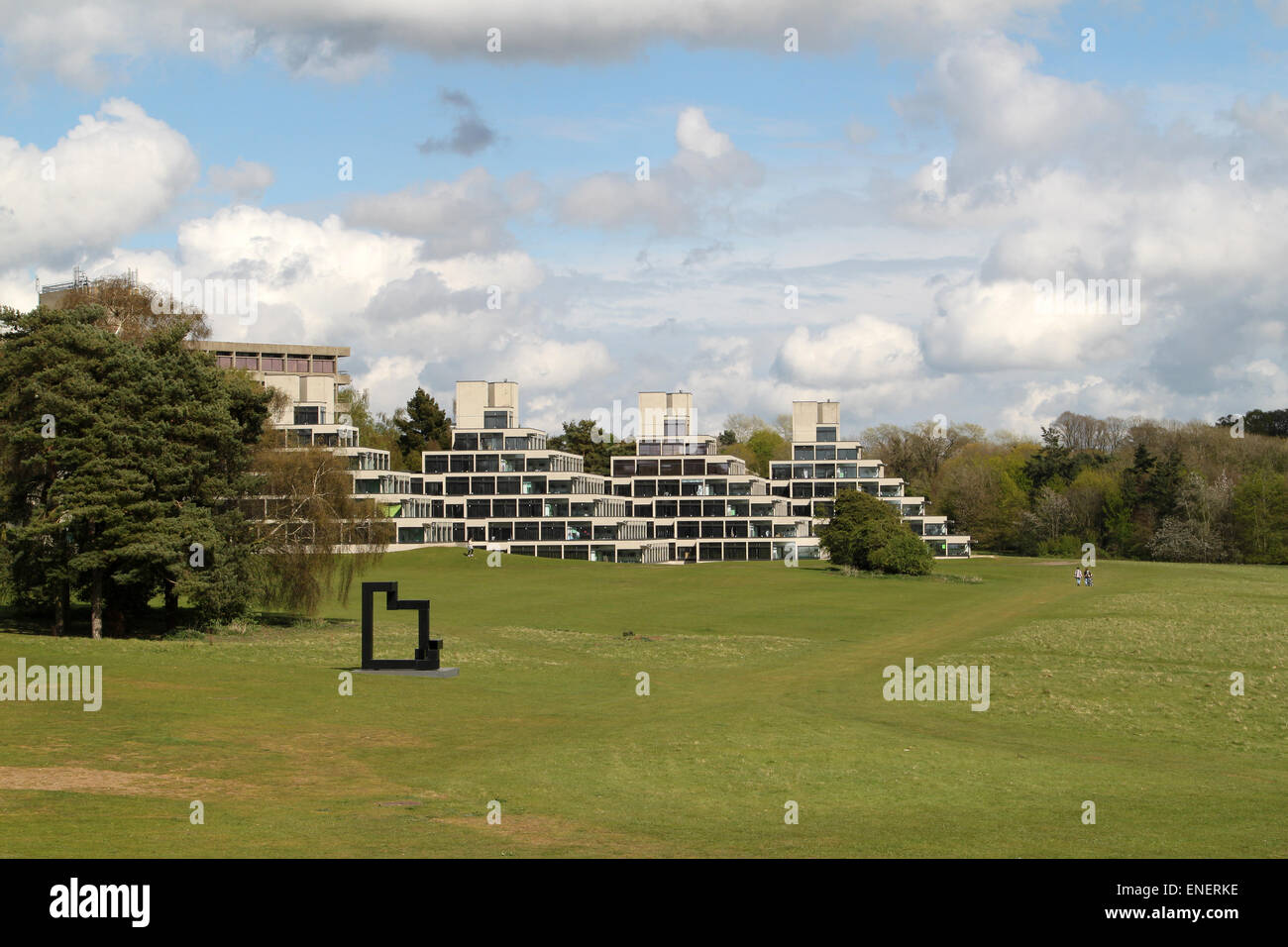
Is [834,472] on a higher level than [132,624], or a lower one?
higher

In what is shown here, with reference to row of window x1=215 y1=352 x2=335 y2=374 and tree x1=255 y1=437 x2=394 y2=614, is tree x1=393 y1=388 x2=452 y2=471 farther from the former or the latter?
tree x1=255 y1=437 x2=394 y2=614

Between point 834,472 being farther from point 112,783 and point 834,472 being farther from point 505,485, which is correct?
point 112,783

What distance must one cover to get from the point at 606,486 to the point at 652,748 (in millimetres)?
135640

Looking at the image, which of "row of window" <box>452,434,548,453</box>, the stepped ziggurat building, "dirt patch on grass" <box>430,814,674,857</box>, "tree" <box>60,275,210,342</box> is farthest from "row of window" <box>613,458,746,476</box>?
"dirt patch on grass" <box>430,814,674,857</box>

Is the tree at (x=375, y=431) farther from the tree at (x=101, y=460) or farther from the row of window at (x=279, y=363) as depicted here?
the tree at (x=101, y=460)

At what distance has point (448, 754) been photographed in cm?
2661

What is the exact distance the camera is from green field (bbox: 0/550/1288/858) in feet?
61.2

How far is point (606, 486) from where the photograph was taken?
163 m

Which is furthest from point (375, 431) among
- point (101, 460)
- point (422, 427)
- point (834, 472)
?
point (101, 460)

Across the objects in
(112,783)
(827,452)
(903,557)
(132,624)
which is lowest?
(132,624)

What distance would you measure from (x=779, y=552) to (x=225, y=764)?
442 ft
